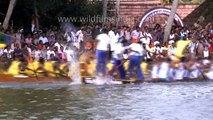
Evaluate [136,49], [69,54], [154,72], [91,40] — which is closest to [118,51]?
[136,49]

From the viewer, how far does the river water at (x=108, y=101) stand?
13102 millimetres

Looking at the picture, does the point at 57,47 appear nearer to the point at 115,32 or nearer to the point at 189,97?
the point at 115,32

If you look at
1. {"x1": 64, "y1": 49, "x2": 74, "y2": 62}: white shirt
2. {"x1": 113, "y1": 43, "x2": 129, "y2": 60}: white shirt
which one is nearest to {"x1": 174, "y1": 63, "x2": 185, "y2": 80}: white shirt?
{"x1": 113, "y1": 43, "x2": 129, "y2": 60}: white shirt

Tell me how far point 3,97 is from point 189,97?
5.04 m

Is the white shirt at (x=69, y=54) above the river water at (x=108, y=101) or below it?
above

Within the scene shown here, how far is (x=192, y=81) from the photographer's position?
19031mm

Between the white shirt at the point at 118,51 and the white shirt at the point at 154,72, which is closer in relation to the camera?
the white shirt at the point at 154,72

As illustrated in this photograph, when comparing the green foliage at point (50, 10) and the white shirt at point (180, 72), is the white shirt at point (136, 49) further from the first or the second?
the green foliage at point (50, 10)

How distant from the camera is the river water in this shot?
13.1 meters

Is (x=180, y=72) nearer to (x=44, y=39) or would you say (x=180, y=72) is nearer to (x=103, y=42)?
(x=103, y=42)

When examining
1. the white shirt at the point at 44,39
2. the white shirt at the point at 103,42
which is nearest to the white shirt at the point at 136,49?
the white shirt at the point at 103,42

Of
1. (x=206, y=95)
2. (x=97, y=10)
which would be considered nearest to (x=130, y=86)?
(x=206, y=95)

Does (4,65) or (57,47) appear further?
(57,47)

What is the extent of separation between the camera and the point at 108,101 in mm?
15156
